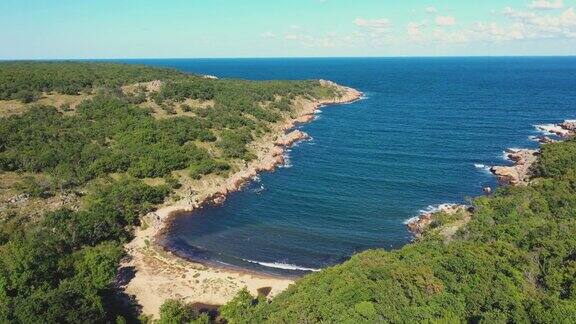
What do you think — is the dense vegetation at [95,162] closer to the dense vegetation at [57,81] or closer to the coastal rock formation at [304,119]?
the dense vegetation at [57,81]

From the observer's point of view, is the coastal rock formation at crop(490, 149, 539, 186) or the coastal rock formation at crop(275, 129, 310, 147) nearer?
the coastal rock formation at crop(490, 149, 539, 186)

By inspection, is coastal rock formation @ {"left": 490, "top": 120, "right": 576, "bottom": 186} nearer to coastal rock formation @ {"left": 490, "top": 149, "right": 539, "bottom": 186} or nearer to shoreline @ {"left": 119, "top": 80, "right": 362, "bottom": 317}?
coastal rock formation @ {"left": 490, "top": 149, "right": 539, "bottom": 186}

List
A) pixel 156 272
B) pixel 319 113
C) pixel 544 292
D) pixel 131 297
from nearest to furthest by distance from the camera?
pixel 544 292, pixel 131 297, pixel 156 272, pixel 319 113

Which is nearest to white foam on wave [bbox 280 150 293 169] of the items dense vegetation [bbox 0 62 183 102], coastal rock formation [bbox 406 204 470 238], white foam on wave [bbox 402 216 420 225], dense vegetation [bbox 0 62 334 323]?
dense vegetation [bbox 0 62 334 323]

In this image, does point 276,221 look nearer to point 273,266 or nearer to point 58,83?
point 273,266

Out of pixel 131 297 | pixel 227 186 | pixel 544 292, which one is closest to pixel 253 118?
pixel 227 186

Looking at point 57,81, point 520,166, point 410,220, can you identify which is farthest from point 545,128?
point 57,81

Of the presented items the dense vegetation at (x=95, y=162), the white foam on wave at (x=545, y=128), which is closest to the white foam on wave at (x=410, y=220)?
the dense vegetation at (x=95, y=162)
